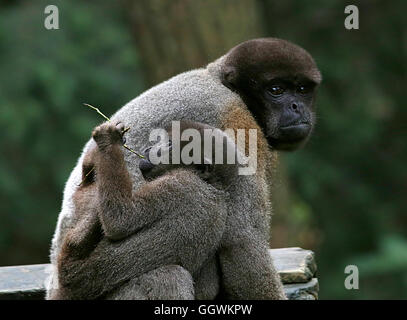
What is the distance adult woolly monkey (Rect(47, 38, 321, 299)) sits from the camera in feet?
17.2

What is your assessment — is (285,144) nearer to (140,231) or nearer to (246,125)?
(246,125)

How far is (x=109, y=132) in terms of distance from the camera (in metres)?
5.12

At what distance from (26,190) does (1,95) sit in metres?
1.79

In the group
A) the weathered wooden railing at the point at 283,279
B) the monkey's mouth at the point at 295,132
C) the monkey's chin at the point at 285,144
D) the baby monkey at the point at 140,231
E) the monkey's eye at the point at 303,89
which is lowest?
the weathered wooden railing at the point at 283,279

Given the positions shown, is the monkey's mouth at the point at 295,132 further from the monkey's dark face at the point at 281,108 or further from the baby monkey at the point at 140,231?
the baby monkey at the point at 140,231

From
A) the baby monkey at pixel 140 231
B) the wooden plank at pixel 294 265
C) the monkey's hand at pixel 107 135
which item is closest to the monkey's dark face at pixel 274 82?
the baby monkey at pixel 140 231

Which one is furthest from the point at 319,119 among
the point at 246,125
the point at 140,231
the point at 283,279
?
the point at 140,231

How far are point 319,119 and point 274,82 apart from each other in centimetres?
663

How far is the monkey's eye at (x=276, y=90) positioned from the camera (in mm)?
6285

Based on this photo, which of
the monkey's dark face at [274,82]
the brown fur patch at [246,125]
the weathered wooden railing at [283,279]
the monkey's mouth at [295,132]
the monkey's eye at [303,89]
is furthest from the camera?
the weathered wooden railing at [283,279]

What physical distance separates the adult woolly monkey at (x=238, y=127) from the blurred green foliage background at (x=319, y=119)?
416cm

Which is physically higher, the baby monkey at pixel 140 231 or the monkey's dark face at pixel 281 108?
the monkey's dark face at pixel 281 108
